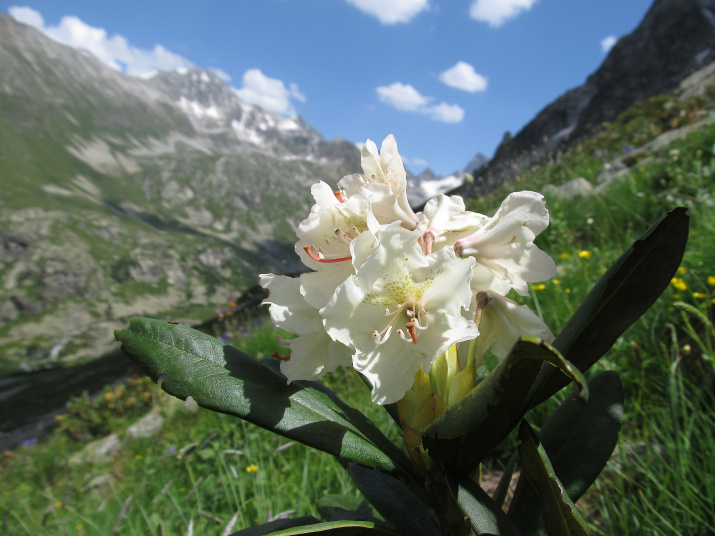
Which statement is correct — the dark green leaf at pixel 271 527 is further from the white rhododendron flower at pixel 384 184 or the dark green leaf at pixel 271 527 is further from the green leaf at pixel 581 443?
the white rhododendron flower at pixel 384 184

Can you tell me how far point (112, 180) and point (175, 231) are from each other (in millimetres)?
32237

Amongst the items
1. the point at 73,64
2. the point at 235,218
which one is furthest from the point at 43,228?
the point at 73,64

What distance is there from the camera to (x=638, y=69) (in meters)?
55.3

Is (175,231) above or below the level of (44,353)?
above

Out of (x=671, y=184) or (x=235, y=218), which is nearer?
(x=671, y=184)

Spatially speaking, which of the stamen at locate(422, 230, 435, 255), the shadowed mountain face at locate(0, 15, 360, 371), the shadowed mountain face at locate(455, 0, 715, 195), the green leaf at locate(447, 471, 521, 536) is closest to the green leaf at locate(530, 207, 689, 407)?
the green leaf at locate(447, 471, 521, 536)

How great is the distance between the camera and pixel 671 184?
4820 mm

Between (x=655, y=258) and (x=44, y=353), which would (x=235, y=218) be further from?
(x=655, y=258)

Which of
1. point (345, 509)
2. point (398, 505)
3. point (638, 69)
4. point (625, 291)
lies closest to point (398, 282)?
point (625, 291)

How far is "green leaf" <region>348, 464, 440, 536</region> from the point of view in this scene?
41.7 inches

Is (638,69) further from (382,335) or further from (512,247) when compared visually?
(382,335)

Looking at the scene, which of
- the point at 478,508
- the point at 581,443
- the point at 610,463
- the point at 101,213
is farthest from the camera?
the point at 101,213

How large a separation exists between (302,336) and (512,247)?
478mm

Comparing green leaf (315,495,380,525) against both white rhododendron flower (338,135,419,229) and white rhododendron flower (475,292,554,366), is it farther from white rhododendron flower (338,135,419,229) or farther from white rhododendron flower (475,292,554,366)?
white rhododendron flower (338,135,419,229)
